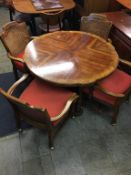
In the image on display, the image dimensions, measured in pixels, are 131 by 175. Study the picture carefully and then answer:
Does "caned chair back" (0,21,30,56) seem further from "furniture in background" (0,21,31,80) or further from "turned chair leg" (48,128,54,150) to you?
"turned chair leg" (48,128,54,150)

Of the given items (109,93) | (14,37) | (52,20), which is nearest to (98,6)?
(52,20)

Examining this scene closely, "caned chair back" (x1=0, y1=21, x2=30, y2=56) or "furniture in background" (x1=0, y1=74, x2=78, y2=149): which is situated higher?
"caned chair back" (x1=0, y1=21, x2=30, y2=56)

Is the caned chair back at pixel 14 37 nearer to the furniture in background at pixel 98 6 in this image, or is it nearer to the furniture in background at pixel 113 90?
the furniture in background at pixel 113 90

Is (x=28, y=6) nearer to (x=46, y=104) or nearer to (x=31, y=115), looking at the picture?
(x=46, y=104)

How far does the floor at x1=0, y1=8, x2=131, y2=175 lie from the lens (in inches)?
77.5

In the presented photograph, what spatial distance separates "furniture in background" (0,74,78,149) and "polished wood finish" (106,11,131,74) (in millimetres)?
994

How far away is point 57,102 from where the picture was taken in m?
1.99

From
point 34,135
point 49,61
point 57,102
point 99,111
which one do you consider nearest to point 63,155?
point 34,135

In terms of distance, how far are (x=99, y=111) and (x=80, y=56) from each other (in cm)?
76

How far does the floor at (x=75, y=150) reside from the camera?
197 centimetres

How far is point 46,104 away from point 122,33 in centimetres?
136

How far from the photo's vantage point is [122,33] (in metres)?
2.54

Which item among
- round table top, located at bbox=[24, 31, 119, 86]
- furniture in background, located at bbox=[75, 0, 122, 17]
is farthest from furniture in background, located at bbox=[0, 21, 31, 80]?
furniture in background, located at bbox=[75, 0, 122, 17]

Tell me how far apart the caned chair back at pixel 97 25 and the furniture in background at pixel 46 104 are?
106 centimetres
